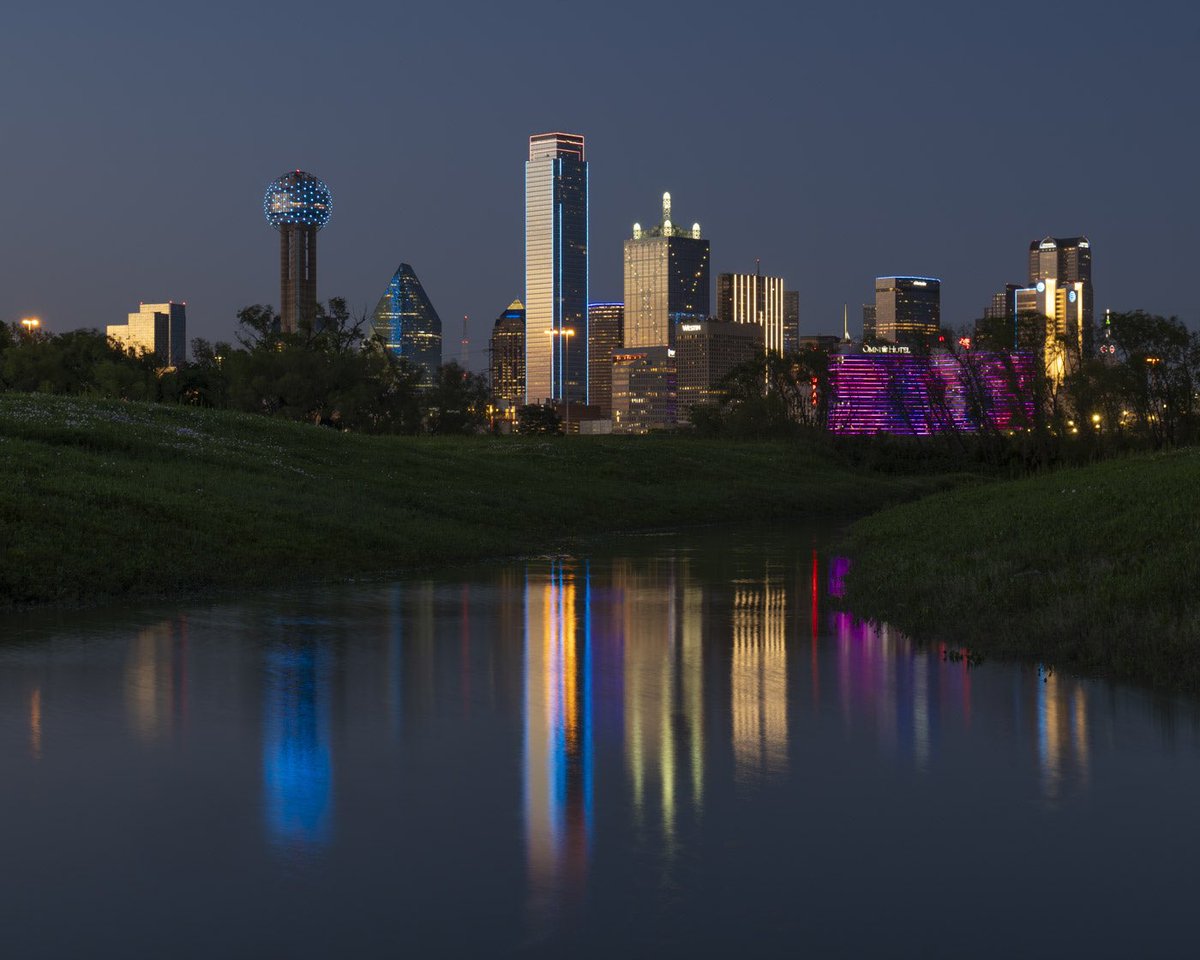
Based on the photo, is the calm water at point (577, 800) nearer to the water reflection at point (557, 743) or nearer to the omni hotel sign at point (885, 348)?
the water reflection at point (557, 743)

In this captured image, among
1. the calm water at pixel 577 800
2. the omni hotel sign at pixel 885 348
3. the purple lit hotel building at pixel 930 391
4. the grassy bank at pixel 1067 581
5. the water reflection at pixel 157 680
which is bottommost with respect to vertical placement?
the calm water at pixel 577 800

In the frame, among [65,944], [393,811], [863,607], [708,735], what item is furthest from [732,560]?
[65,944]

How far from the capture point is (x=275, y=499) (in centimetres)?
2744

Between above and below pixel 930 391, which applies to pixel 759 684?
below

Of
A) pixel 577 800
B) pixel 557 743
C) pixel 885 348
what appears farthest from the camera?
pixel 885 348

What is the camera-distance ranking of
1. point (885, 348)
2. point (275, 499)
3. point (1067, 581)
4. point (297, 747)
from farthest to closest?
point (885, 348), point (275, 499), point (1067, 581), point (297, 747)

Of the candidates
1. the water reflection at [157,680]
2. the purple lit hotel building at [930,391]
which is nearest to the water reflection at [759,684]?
the water reflection at [157,680]

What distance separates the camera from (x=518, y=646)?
14945mm

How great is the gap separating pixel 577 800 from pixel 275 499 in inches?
783

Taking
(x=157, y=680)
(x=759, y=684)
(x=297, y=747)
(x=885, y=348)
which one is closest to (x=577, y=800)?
(x=297, y=747)

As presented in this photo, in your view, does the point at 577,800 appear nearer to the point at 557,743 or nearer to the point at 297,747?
the point at 557,743

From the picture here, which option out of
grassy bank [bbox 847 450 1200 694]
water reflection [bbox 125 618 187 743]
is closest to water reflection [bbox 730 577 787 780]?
grassy bank [bbox 847 450 1200 694]

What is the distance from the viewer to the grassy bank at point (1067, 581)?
1335 cm

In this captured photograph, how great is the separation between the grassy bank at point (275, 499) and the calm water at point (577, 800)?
Result: 5.48 metres
